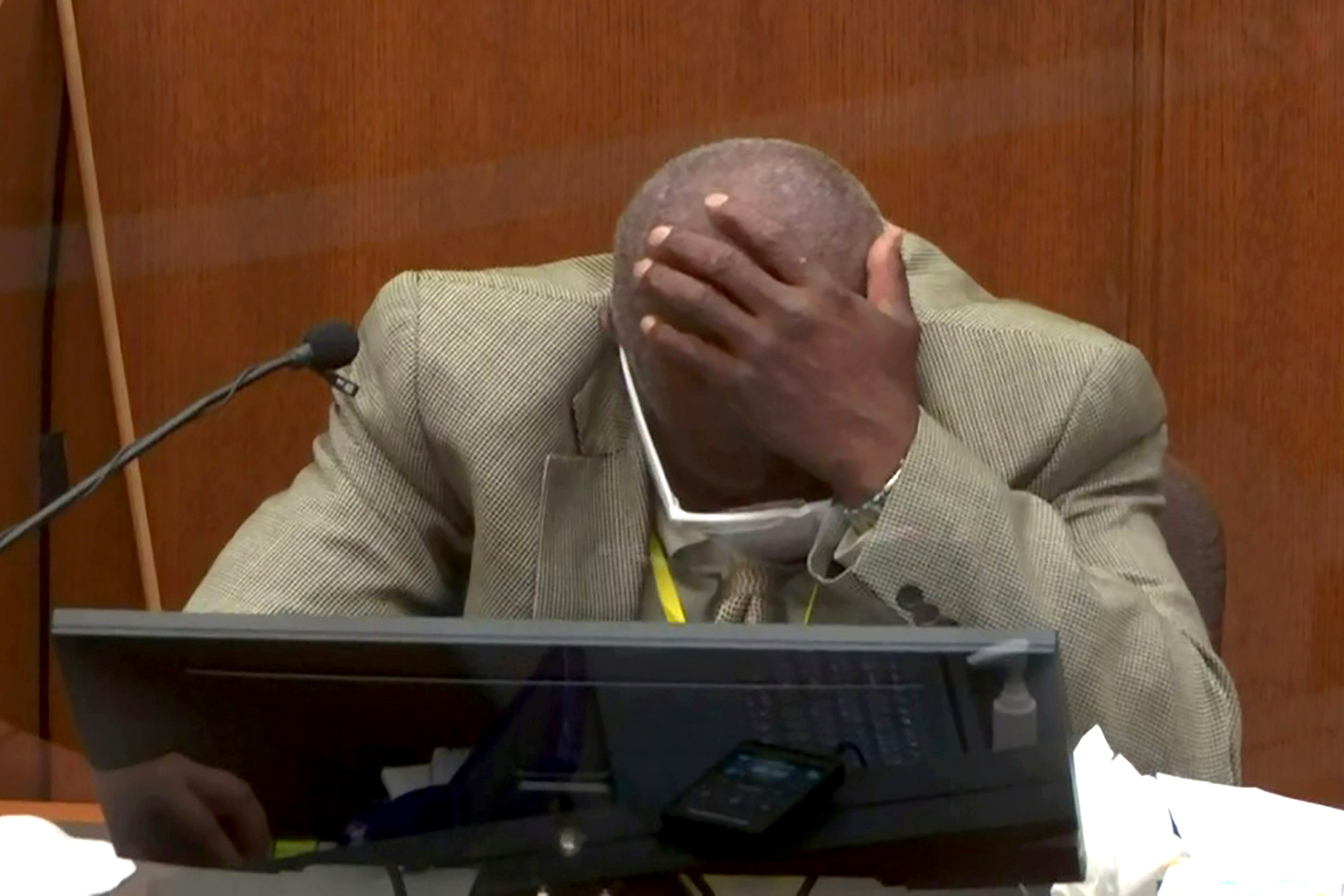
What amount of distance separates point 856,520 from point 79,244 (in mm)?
1232

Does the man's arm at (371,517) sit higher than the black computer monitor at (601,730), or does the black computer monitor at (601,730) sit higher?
the black computer monitor at (601,730)

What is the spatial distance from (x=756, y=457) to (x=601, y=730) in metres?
0.43

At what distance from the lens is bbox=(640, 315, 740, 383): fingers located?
1.04m

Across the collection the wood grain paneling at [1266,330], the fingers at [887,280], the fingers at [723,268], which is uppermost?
the fingers at [723,268]

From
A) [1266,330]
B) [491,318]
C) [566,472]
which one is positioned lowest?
[1266,330]

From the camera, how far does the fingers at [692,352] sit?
1.04 meters

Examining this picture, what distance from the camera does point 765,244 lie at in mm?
1028

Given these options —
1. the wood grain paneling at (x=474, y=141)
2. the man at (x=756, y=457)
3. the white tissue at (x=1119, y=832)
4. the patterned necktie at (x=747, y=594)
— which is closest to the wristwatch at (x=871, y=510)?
the man at (x=756, y=457)

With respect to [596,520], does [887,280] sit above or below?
above

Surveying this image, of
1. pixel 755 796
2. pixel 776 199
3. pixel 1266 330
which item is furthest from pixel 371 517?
pixel 1266 330

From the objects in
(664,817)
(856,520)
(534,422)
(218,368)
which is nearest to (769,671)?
(664,817)

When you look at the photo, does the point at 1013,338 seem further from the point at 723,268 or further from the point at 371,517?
the point at 371,517

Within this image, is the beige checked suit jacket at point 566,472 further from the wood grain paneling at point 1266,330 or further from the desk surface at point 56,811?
the wood grain paneling at point 1266,330

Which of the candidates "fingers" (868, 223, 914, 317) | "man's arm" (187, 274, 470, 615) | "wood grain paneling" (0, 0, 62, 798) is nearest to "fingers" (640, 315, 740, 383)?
"fingers" (868, 223, 914, 317)
